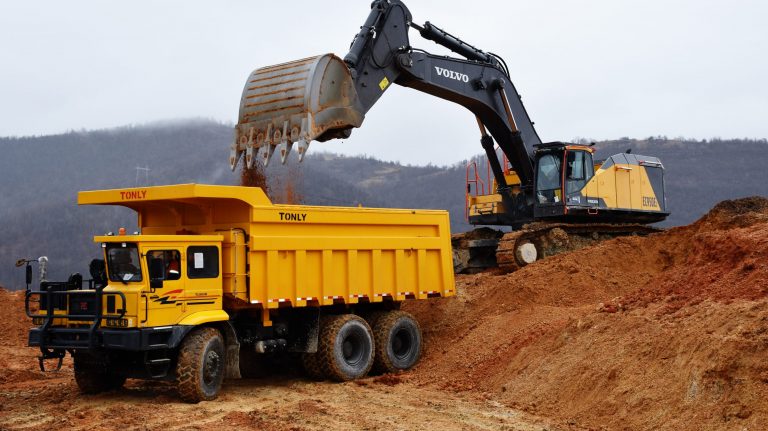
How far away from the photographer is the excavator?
44.4 feet

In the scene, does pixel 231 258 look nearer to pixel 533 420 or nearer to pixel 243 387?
pixel 243 387

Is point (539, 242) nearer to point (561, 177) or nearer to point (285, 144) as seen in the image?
point (561, 177)

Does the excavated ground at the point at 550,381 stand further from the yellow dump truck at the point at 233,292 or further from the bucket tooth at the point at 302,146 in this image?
the bucket tooth at the point at 302,146

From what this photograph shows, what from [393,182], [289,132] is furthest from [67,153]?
[289,132]

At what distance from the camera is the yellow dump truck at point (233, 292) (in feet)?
34.8

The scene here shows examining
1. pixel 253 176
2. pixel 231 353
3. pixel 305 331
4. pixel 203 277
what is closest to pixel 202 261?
pixel 203 277

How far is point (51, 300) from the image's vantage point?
10953 millimetres

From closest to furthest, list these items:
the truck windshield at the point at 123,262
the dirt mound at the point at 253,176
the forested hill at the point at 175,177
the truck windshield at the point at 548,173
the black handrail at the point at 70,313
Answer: the black handrail at the point at 70,313, the truck windshield at the point at 123,262, the dirt mound at the point at 253,176, the truck windshield at the point at 548,173, the forested hill at the point at 175,177

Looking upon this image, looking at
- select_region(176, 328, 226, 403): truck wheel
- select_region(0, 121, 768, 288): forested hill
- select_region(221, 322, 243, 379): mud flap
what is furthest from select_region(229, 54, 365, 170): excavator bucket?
select_region(0, 121, 768, 288): forested hill

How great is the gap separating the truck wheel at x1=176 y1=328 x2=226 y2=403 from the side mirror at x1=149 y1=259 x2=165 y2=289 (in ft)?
2.74

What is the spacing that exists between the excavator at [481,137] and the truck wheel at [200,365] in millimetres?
3525

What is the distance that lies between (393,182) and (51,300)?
83.4 metres

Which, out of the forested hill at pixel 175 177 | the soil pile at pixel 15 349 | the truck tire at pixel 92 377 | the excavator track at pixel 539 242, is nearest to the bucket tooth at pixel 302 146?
the truck tire at pixel 92 377

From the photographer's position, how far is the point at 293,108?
13.3 meters
